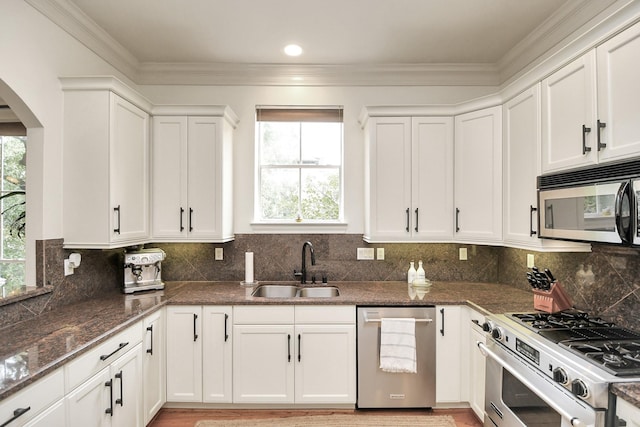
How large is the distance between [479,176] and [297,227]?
166cm

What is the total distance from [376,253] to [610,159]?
193 centimetres

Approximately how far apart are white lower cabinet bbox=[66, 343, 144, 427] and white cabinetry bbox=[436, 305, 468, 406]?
2.11m

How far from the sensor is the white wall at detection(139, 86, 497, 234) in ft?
10.7

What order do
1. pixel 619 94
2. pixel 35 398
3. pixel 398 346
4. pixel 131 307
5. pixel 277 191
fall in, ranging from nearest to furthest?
pixel 35 398 → pixel 619 94 → pixel 131 307 → pixel 398 346 → pixel 277 191

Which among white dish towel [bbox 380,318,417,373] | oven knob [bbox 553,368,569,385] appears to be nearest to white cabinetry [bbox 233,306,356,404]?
white dish towel [bbox 380,318,417,373]

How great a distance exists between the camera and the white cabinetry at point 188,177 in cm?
291

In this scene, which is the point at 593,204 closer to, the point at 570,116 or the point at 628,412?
the point at 570,116

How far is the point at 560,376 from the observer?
149cm

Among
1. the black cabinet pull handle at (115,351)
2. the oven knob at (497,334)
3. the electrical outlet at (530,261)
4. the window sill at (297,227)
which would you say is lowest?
the black cabinet pull handle at (115,351)

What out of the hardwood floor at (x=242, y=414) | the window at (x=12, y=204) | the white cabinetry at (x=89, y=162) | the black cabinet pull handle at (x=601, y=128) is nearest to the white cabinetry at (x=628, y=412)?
the black cabinet pull handle at (x=601, y=128)

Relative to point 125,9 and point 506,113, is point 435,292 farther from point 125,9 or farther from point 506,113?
point 125,9

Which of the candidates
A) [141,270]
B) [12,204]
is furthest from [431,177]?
[12,204]

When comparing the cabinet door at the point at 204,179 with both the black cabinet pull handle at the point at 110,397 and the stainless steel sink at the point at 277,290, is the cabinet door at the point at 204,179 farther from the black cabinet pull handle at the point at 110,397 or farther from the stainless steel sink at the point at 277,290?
the black cabinet pull handle at the point at 110,397

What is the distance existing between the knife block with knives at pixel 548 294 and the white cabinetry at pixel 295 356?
126cm
